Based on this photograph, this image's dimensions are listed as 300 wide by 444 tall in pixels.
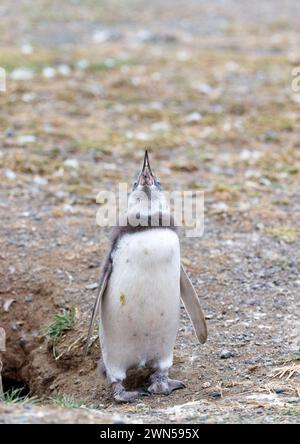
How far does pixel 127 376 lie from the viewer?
4.86 m

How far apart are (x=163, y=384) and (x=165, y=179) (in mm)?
3041

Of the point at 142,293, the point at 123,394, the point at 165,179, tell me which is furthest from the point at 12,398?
the point at 165,179

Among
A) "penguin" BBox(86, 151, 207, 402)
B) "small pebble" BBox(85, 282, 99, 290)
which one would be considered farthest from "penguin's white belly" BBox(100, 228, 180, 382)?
"small pebble" BBox(85, 282, 99, 290)

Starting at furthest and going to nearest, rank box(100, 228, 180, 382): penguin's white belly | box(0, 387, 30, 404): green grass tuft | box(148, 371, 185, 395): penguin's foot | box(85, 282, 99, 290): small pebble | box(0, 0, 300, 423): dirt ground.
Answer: box(85, 282, 99, 290): small pebble → box(0, 0, 300, 423): dirt ground → box(148, 371, 185, 395): penguin's foot → box(100, 228, 180, 382): penguin's white belly → box(0, 387, 30, 404): green grass tuft

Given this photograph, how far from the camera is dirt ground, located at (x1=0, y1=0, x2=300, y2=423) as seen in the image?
471cm

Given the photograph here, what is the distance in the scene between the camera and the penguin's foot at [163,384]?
453 cm

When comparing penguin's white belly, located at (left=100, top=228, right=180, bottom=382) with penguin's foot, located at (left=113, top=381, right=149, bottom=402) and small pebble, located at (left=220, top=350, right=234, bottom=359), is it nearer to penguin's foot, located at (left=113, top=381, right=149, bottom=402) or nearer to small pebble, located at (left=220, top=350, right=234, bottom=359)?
penguin's foot, located at (left=113, top=381, right=149, bottom=402)

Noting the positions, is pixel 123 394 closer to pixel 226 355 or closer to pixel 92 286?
pixel 226 355

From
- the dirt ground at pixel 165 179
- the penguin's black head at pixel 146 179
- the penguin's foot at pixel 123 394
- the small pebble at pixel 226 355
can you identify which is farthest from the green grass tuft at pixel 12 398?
the penguin's black head at pixel 146 179

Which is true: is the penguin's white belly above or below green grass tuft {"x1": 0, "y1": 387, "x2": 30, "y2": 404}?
above

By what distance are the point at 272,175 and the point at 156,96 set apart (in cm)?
243

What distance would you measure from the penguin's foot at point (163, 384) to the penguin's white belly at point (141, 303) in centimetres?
7

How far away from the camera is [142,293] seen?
4.43 m

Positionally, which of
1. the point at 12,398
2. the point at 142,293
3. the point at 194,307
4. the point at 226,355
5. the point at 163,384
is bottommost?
the point at 12,398
